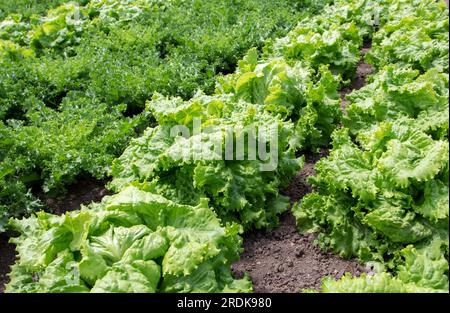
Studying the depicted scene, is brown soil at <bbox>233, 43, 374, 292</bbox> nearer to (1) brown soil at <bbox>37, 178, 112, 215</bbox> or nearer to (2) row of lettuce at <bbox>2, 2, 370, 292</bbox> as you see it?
(2) row of lettuce at <bbox>2, 2, 370, 292</bbox>

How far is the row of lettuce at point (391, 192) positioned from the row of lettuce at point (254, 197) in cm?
1

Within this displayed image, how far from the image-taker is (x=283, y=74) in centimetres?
625

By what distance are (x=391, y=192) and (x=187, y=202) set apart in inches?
77.7

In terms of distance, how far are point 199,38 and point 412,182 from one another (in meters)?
5.61

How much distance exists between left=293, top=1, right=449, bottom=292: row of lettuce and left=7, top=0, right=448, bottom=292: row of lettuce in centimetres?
1

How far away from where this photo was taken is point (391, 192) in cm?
445

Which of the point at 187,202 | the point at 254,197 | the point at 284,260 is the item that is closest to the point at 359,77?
the point at 254,197

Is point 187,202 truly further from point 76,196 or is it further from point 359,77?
point 359,77

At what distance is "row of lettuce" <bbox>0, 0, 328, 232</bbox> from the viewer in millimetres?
6016

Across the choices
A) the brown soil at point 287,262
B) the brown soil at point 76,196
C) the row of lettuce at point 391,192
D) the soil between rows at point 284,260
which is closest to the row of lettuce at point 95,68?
the brown soil at point 76,196

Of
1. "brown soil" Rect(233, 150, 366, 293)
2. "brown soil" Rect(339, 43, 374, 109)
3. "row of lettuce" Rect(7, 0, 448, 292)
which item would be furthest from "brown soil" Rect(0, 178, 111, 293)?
"brown soil" Rect(339, 43, 374, 109)

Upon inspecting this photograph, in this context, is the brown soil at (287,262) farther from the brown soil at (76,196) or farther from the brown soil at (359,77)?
the brown soil at (359,77)

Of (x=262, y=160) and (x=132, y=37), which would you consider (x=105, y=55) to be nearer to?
(x=132, y=37)
